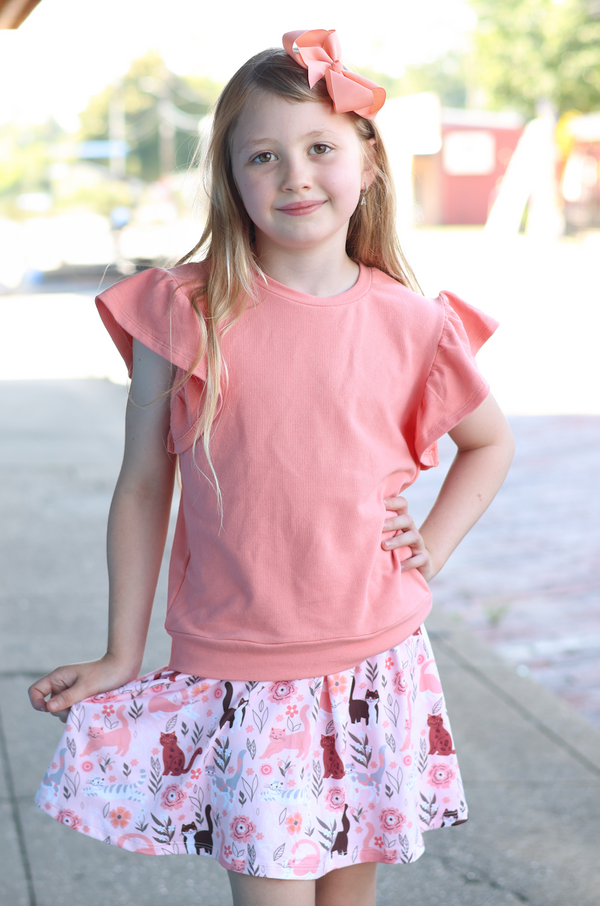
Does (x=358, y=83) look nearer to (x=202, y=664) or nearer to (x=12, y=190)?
(x=202, y=664)

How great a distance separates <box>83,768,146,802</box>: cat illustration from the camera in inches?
61.5

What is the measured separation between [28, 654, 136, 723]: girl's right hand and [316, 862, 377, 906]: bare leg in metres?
0.46

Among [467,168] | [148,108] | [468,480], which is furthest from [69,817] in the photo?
[148,108]

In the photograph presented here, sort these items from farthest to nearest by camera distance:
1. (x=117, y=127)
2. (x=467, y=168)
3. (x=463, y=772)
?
(x=117, y=127), (x=467, y=168), (x=463, y=772)

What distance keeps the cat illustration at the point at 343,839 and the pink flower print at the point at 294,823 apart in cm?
10

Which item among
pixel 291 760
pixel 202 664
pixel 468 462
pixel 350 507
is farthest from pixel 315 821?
pixel 468 462

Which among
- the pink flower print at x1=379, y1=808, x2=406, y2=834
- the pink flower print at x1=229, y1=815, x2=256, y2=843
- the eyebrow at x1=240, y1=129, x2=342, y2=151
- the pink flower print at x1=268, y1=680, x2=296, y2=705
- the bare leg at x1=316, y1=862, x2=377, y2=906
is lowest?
the bare leg at x1=316, y1=862, x2=377, y2=906

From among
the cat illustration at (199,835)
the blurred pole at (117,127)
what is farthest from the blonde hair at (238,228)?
the blurred pole at (117,127)

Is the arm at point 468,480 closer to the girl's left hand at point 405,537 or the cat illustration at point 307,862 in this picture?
the girl's left hand at point 405,537

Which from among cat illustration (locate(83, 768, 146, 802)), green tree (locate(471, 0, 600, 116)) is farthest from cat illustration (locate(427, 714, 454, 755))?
green tree (locate(471, 0, 600, 116))

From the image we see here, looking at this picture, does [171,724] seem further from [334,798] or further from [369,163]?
[369,163]

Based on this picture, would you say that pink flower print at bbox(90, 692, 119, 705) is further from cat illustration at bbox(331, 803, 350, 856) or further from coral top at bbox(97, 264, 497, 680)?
cat illustration at bbox(331, 803, 350, 856)

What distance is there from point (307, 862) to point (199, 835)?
17cm

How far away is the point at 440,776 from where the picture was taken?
1682 mm
